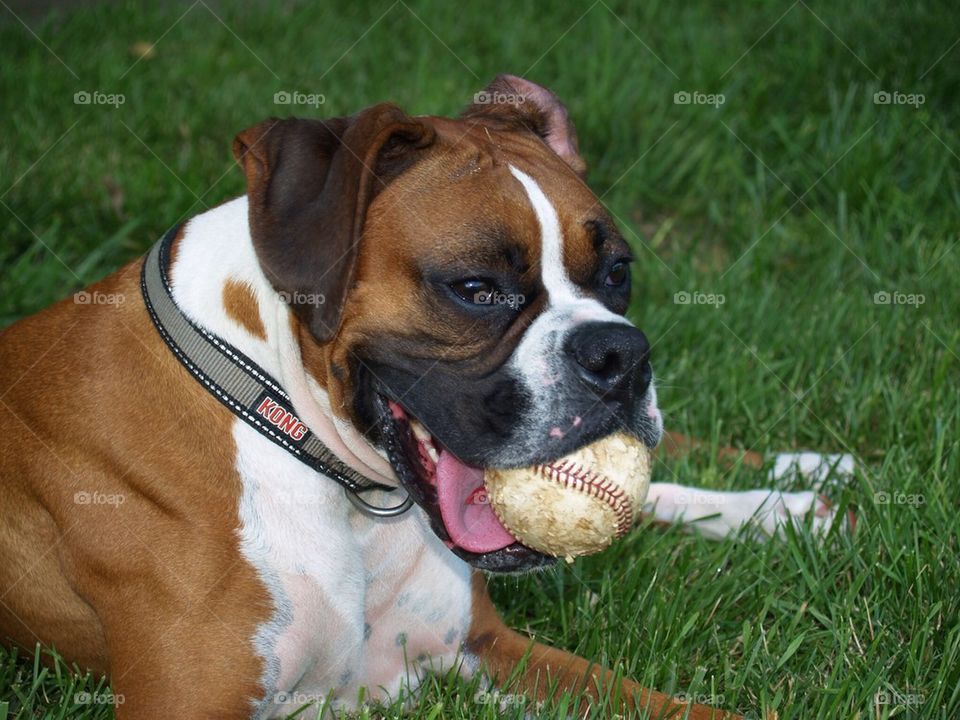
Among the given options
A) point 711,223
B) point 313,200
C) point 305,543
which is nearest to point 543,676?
point 305,543

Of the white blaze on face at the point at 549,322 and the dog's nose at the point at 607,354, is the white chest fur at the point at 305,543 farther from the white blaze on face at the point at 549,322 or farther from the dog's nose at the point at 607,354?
the dog's nose at the point at 607,354

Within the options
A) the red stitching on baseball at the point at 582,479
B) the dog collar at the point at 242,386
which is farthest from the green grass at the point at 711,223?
the dog collar at the point at 242,386

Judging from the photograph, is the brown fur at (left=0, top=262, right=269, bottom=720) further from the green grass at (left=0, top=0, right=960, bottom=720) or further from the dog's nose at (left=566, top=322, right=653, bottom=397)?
the dog's nose at (left=566, top=322, right=653, bottom=397)

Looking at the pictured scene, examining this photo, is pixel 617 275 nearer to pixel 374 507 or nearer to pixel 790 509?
pixel 374 507

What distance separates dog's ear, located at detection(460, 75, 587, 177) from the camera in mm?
3809

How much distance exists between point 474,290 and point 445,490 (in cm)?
50

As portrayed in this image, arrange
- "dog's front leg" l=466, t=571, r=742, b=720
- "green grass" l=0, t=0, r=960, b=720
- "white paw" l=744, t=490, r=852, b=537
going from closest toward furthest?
"dog's front leg" l=466, t=571, r=742, b=720 < "green grass" l=0, t=0, r=960, b=720 < "white paw" l=744, t=490, r=852, b=537

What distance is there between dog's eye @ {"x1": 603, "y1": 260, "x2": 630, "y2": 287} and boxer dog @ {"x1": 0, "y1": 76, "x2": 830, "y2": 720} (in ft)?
0.03

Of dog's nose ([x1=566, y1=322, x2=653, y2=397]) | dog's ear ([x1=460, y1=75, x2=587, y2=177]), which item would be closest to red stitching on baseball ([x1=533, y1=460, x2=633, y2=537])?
dog's nose ([x1=566, y1=322, x2=653, y2=397])

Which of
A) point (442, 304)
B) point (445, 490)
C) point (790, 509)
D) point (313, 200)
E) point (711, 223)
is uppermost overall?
point (313, 200)

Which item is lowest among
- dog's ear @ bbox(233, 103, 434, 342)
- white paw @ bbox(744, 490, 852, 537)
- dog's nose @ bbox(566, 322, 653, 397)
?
white paw @ bbox(744, 490, 852, 537)

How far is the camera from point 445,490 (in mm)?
3170

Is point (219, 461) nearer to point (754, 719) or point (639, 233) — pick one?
point (754, 719)

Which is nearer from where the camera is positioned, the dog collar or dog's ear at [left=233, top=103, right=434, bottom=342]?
dog's ear at [left=233, top=103, right=434, bottom=342]
